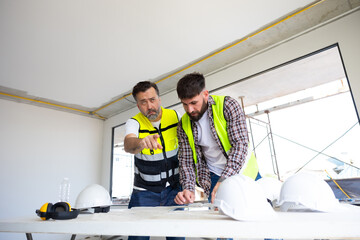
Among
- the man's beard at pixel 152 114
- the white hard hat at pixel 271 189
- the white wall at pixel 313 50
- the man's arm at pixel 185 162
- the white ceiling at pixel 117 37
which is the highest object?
the white ceiling at pixel 117 37

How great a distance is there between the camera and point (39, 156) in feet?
12.0

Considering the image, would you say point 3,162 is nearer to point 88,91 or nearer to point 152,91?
point 88,91

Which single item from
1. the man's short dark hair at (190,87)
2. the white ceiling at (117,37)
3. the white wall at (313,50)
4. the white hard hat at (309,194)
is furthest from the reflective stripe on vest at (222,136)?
the white wall at (313,50)

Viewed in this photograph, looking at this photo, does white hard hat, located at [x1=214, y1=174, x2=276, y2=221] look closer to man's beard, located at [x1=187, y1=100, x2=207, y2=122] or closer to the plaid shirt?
the plaid shirt

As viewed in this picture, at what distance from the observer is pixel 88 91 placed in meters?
3.48

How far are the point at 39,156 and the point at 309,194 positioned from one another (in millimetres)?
4072

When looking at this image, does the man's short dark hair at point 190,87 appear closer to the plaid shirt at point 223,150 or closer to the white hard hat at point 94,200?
the plaid shirt at point 223,150

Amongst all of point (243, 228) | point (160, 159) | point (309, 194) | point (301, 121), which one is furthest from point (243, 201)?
point (301, 121)

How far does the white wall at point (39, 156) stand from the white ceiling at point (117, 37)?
583 mm

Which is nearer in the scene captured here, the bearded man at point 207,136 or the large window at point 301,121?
the bearded man at point 207,136

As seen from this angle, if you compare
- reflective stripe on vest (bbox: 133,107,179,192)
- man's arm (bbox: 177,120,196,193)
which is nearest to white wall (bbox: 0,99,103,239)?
reflective stripe on vest (bbox: 133,107,179,192)

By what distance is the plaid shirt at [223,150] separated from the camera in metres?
1.08

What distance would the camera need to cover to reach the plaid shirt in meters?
1.08

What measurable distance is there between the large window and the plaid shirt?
1.78m
